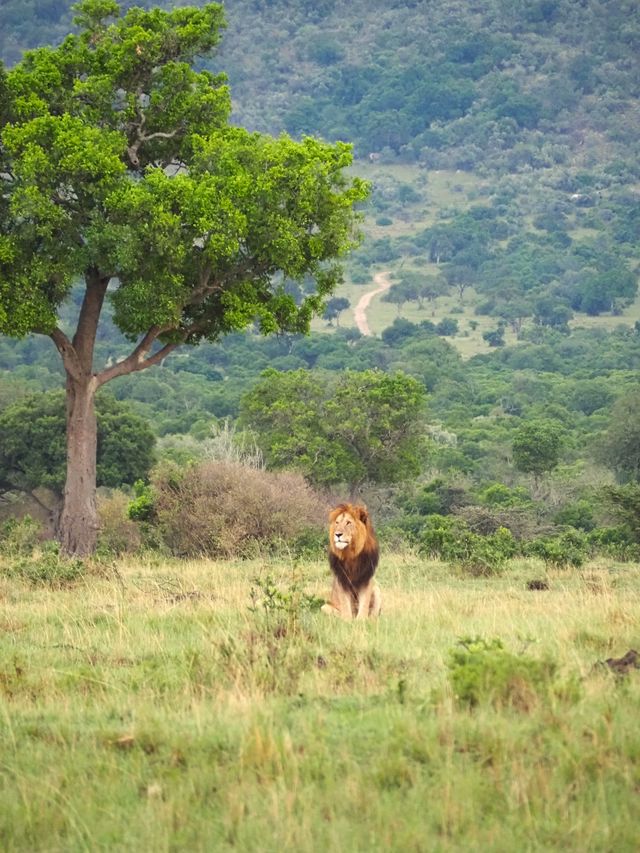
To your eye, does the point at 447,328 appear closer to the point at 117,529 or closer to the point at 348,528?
the point at 117,529

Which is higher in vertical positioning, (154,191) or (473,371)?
(473,371)

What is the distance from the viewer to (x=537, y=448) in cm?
4812

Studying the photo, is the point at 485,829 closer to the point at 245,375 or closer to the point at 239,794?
the point at 239,794

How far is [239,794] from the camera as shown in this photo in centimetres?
582

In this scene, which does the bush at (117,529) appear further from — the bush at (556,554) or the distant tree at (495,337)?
the distant tree at (495,337)

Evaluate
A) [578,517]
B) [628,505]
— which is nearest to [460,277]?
[578,517]

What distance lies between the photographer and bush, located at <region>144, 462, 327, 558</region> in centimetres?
2036

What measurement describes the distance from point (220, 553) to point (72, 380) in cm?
368

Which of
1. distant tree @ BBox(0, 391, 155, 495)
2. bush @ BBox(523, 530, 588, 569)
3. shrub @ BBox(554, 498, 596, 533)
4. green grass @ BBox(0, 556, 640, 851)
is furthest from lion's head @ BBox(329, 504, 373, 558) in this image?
distant tree @ BBox(0, 391, 155, 495)

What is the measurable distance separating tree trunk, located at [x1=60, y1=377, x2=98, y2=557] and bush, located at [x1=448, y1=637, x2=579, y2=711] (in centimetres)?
1201

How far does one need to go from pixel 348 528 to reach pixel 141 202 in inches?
308

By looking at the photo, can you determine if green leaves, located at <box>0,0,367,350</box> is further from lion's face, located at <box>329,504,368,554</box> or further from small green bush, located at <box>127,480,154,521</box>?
lion's face, located at <box>329,504,368,554</box>

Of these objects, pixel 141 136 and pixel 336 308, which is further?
pixel 336 308

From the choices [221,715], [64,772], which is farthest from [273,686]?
[64,772]
